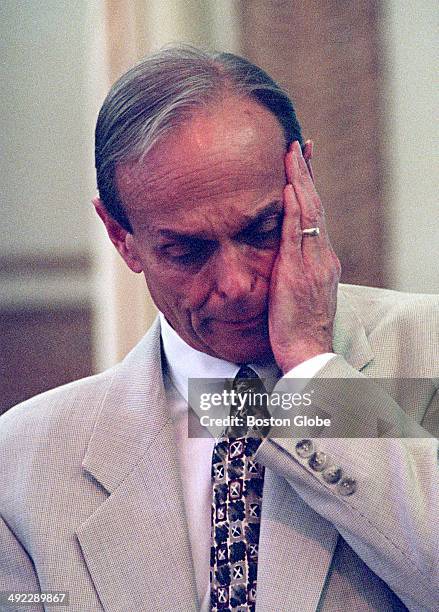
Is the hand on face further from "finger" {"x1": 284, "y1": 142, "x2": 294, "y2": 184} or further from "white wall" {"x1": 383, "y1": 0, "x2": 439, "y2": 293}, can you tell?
"white wall" {"x1": 383, "y1": 0, "x2": 439, "y2": 293}

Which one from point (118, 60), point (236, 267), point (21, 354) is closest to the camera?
point (236, 267)

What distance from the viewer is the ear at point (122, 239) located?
1480 mm

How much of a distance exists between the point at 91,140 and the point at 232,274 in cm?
172

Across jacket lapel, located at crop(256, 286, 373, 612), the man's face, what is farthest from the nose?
jacket lapel, located at crop(256, 286, 373, 612)

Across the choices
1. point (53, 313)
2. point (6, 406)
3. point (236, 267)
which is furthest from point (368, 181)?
point (236, 267)

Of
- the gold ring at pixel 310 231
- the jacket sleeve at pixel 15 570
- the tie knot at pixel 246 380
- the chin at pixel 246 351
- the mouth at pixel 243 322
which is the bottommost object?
the jacket sleeve at pixel 15 570

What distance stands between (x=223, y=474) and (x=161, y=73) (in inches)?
22.6

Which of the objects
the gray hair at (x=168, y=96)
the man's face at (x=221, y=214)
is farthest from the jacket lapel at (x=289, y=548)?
the gray hair at (x=168, y=96)

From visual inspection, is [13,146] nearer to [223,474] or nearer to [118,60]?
[118,60]

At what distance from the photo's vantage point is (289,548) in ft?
4.13

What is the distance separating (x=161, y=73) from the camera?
4.55 feet

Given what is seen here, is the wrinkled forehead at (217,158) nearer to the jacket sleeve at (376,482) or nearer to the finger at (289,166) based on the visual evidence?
the finger at (289,166)

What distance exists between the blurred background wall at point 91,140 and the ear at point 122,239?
1.10m

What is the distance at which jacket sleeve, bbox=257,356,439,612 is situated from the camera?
3.75 ft
